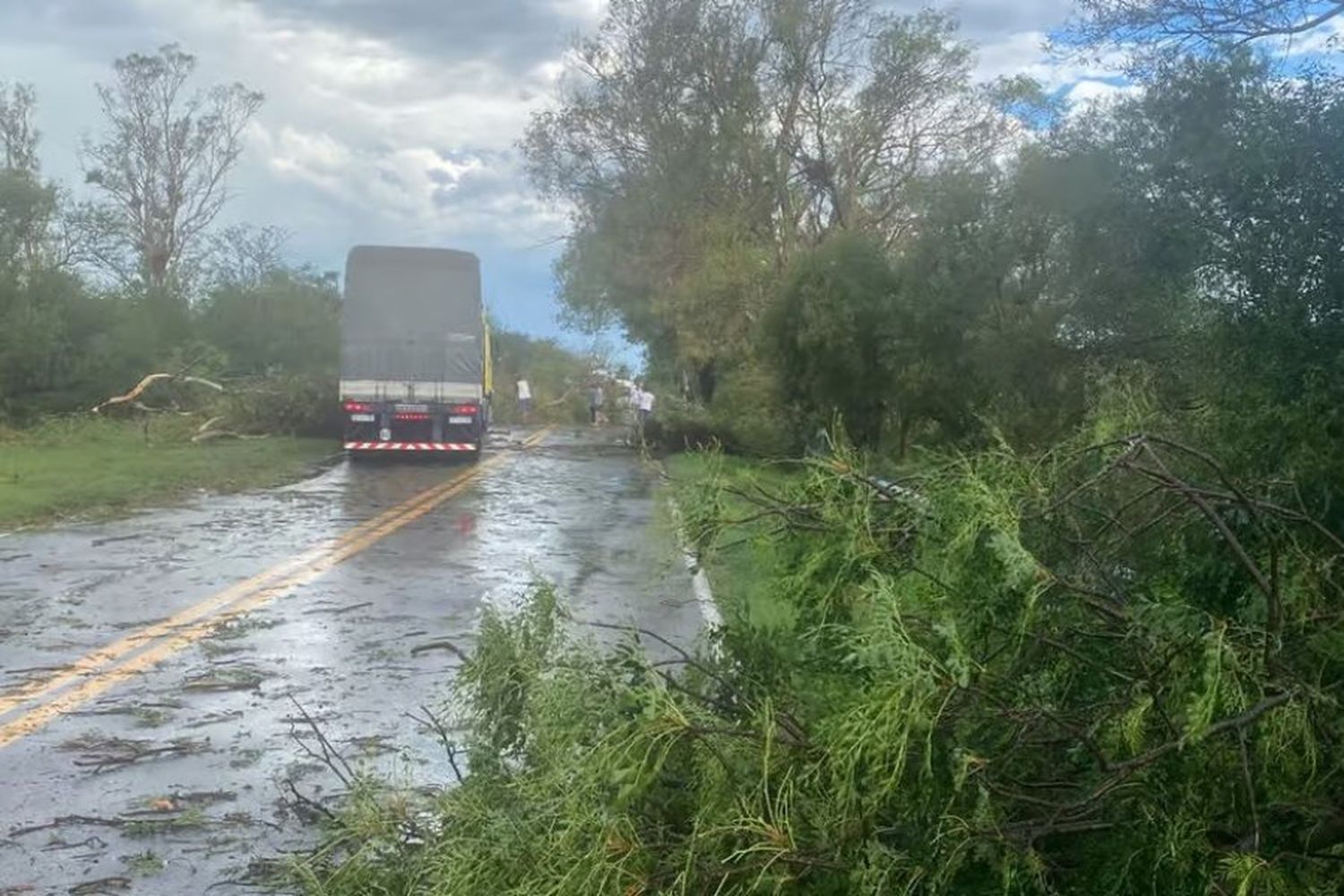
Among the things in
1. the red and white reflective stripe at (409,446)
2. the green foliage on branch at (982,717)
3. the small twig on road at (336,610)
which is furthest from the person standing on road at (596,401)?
the green foliage on branch at (982,717)

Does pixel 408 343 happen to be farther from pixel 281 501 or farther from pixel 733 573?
pixel 733 573

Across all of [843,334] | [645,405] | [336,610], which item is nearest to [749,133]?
[645,405]

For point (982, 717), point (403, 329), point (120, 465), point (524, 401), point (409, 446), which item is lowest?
point (120, 465)

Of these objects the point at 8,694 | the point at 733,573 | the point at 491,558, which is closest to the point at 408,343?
the point at 491,558

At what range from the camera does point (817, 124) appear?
34.9 metres

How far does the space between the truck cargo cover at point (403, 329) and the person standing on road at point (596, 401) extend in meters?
20.8

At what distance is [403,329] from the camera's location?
93.3 feet

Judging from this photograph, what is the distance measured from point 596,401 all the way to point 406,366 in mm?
21653

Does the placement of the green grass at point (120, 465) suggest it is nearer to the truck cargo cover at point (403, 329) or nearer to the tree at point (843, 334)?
the truck cargo cover at point (403, 329)

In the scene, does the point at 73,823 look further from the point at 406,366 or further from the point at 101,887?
the point at 406,366

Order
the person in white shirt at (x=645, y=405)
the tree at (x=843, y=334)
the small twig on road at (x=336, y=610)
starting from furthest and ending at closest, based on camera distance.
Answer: the person in white shirt at (x=645, y=405) → the tree at (x=843, y=334) → the small twig on road at (x=336, y=610)

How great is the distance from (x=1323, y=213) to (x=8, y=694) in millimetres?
6752

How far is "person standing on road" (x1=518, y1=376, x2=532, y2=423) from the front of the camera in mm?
51594

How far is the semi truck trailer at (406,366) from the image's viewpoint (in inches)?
1107
